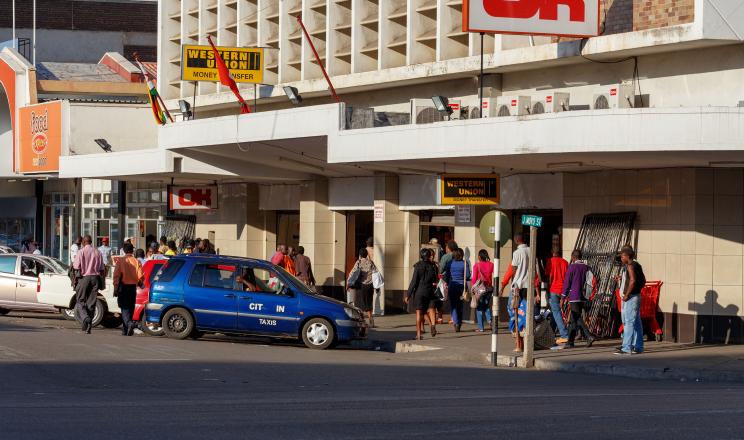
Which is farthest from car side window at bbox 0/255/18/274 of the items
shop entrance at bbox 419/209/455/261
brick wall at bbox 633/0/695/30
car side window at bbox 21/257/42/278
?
brick wall at bbox 633/0/695/30

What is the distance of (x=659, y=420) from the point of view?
12.1 metres

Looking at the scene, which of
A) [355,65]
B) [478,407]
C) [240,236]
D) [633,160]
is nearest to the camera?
[478,407]

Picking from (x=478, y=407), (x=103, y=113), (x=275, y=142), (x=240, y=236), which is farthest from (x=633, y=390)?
(x=103, y=113)

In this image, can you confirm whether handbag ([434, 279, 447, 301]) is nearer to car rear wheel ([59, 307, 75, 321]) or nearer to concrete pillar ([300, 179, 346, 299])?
concrete pillar ([300, 179, 346, 299])

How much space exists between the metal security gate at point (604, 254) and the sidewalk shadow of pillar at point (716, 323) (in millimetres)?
1542

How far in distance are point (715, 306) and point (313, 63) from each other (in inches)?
541

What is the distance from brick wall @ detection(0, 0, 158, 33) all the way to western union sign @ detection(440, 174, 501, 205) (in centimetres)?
4668

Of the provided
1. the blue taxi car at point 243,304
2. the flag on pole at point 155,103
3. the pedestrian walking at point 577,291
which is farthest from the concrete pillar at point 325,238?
the pedestrian walking at point 577,291

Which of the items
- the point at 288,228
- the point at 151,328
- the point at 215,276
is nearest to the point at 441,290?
the point at 215,276

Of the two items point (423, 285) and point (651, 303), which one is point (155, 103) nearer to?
point (423, 285)

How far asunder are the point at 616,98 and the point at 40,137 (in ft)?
83.0

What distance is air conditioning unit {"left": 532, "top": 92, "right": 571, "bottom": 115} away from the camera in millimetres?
23141

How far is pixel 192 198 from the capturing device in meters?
35.5

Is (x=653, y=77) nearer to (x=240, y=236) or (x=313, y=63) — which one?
(x=313, y=63)
